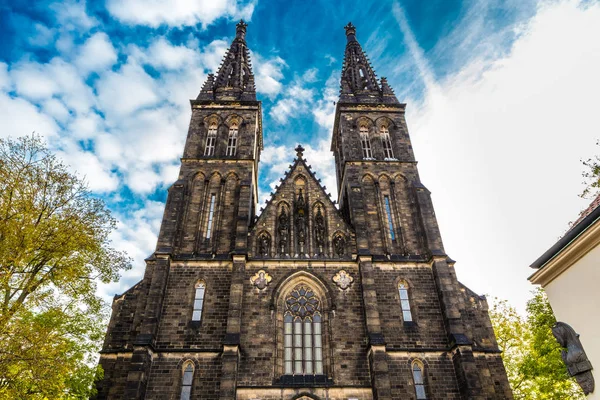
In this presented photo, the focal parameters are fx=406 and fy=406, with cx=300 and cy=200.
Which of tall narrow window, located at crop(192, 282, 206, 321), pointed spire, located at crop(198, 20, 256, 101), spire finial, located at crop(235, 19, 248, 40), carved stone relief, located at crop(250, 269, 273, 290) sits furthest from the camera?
spire finial, located at crop(235, 19, 248, 40)

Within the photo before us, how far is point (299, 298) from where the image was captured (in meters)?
18.9

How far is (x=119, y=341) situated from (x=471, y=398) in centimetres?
1431

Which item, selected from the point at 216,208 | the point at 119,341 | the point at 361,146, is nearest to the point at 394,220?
the point at 361,146

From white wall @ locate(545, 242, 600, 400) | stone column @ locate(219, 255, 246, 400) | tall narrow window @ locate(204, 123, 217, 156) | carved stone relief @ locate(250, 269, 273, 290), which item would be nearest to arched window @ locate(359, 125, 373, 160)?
tall narrow window @ locate(204, 123, 217, 156)

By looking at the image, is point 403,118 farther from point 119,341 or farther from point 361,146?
point 119,341

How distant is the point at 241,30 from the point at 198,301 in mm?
25234

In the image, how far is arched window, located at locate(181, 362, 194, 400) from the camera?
52.3ft

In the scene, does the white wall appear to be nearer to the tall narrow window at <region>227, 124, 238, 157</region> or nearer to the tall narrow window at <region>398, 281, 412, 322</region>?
the tall narrow window at <region>398, 281, 412, 322</region>

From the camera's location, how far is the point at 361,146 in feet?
81.4

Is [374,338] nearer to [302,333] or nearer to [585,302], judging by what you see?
[302,333]

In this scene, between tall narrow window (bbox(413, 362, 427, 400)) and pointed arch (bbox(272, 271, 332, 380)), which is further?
pointed arch (bbox(272, 271, 332, 380))

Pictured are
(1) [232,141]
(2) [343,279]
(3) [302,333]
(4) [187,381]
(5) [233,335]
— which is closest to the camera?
(4) [187,381]

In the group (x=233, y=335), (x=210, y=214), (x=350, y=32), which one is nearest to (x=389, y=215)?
(x=210, y=214)

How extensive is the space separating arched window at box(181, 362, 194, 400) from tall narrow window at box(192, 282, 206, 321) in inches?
81.2
